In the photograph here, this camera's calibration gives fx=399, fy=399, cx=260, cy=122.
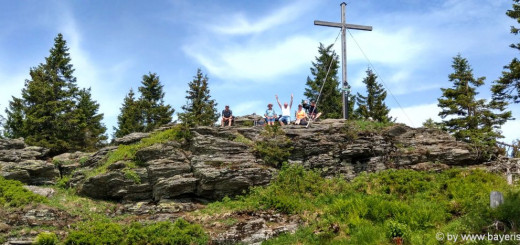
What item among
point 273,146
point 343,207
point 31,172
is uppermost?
point 273,146

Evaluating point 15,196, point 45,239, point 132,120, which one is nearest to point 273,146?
point 45,239

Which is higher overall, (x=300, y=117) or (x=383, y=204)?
(x=300, y=117)

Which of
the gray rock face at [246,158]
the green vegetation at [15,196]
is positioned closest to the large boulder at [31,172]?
the green vegetation at [15,196]

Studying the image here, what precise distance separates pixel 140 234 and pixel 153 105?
2302cm

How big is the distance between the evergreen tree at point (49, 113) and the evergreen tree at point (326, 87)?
19948 millimetres

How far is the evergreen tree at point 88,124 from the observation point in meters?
31.3

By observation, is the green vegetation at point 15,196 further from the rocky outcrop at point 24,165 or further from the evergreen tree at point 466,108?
the evergreen tree at point 466,108

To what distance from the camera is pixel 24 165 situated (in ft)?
69.6

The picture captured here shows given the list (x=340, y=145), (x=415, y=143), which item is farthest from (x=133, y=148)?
(x=415, y=143)

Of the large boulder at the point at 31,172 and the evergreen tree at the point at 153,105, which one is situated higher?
the evergreen tree at the point at 153,105

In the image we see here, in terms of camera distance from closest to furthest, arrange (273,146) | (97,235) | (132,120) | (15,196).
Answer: (97,235)
(15,196)
(273,146)
(132,120)

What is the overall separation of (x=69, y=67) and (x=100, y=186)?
18354 mm

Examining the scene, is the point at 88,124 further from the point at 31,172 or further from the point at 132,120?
the point at 31,172

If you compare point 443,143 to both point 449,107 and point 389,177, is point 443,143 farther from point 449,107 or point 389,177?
point 449,107
